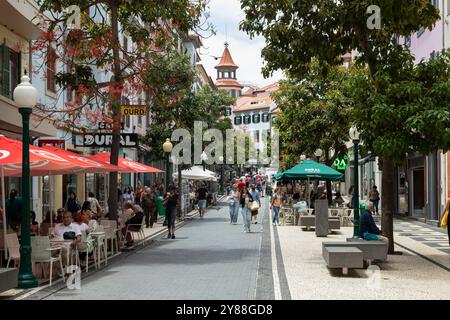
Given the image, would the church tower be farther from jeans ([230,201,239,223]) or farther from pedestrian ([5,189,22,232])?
pedestrian ([5,189,22,232])

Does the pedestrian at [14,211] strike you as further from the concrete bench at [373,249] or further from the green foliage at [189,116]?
the green foliage at [189,116]

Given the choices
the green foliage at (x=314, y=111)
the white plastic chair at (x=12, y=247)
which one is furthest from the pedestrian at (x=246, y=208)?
the white plastic chair at (x=12, y=247)

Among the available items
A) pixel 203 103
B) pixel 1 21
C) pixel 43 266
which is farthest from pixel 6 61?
pixel 203 103

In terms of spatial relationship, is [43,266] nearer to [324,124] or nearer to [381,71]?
[381,71]

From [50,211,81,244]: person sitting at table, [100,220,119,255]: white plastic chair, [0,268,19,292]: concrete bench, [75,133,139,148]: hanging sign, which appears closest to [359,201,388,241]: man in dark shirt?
[100,220,119,255]: white plastic chair

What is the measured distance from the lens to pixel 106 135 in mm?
20719

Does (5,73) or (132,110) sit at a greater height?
(5,73)

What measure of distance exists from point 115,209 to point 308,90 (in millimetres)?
18574

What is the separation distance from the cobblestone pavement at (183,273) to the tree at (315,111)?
12709 mm

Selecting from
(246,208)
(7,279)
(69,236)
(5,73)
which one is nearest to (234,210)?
Answer: (246,208)

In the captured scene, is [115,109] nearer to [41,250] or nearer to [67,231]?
[67,231]

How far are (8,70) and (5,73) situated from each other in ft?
1.11

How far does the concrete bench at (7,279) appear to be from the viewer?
10.1 m

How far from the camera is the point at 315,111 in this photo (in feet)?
111
